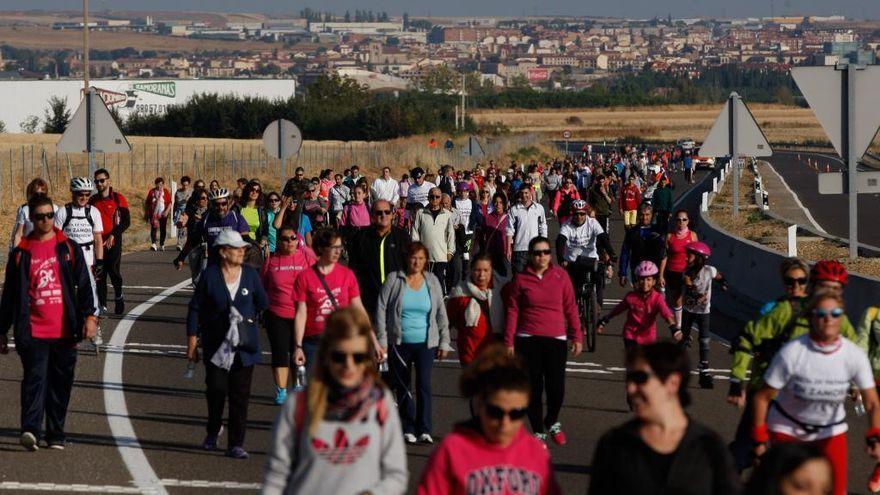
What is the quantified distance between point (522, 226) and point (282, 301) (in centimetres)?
800

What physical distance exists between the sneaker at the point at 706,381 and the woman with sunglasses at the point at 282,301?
353 cm

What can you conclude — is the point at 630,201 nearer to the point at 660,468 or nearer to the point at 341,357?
the point at 341,357

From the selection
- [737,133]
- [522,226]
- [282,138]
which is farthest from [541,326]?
[282,138]

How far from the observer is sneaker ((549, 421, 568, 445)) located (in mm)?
11234

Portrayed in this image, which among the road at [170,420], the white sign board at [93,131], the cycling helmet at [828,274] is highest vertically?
the white sign board at [93,131]

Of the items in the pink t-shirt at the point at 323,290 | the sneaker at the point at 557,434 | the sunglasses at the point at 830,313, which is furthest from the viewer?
the pink t-shirt at the point at 323,290

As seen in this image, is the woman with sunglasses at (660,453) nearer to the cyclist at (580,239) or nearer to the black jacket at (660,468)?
the black jacket at (660,468)

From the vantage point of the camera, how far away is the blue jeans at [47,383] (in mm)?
11000

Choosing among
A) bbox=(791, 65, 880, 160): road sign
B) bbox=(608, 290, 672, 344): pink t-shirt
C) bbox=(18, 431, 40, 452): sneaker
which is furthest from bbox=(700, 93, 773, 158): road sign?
bbox=(18, 431, 40, 452): sneaker

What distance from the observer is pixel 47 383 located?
11.1 m

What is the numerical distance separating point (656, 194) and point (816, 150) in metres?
112

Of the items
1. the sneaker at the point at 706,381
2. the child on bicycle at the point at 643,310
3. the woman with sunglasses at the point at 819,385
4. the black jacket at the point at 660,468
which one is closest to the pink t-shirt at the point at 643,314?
the child on bicycle at the point at 643,310

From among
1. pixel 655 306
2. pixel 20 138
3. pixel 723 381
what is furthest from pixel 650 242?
pixel 20 138

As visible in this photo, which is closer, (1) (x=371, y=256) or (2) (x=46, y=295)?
(2) (x=46, y=295)
